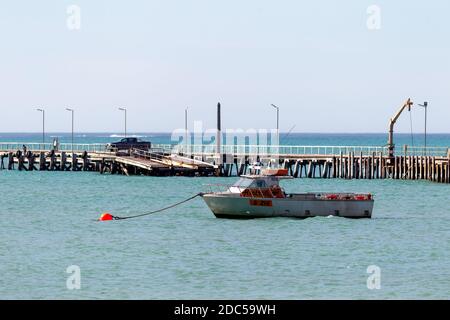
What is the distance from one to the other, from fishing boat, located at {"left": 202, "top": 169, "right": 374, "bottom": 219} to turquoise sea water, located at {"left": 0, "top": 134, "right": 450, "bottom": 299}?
2.06 feet

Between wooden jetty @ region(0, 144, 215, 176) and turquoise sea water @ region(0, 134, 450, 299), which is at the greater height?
wooden jetty @ region(0, 144, 215, 176)

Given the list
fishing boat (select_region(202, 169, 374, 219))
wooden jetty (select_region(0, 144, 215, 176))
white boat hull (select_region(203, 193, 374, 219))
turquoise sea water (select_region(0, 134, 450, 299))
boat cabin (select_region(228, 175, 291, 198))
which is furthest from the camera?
wooden jetty (select_region(0, 144, 215, 176))

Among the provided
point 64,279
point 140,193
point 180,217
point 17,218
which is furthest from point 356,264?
point 140,193

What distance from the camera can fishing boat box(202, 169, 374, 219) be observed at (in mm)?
69938

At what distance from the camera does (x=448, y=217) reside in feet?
257

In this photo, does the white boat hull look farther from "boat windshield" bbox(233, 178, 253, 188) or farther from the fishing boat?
"boat windshield" bbox(233, 178, 253, 188)

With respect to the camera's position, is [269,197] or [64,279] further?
[269,197]

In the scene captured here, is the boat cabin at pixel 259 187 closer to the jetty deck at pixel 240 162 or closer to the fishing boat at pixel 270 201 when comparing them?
the fishing boat at pixel 270 201

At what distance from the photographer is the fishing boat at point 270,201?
229ft

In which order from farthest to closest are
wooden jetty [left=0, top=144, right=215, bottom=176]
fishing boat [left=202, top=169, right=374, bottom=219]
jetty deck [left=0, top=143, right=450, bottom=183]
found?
wooden jetty [left=0, top=144, right=215, bottom=176], jetty deck [left=0, top=143, right=450, bottom=183], fishing boat [left=202, top=169, right=374, bottom=219]

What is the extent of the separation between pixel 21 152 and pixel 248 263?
93.6 m

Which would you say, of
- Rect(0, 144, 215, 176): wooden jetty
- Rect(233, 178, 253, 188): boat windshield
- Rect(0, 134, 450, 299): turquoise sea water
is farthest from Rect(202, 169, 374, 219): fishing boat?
Rect(0, 144, 215, 176): wooden jetty

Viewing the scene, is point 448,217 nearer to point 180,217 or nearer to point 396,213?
point 396,213
